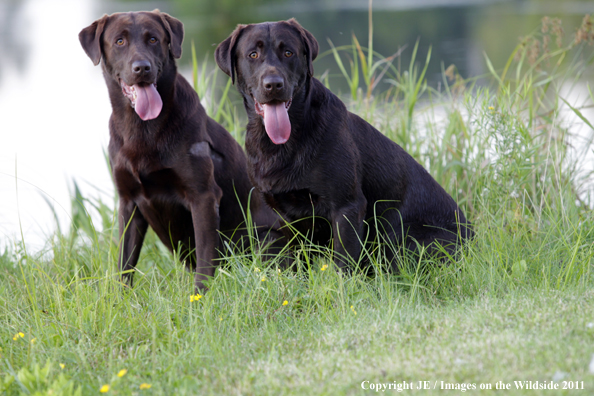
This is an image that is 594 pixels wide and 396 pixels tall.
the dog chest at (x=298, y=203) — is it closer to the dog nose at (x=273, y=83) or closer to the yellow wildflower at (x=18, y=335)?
the dog nose at (x=273, y=83)

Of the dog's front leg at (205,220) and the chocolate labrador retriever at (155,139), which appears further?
the dog's front leg at (205,220)

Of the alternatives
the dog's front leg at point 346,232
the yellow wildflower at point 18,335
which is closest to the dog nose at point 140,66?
the dog's front leg at point 346,232

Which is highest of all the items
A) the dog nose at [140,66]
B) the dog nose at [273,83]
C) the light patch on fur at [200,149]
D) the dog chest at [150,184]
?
the dog nose at [140,66]

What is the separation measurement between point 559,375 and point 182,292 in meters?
1.78

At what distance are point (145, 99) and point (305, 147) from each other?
0.83m

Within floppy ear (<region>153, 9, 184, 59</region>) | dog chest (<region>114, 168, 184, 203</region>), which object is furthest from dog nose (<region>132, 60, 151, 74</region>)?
dog chest (<region>114, 168, 184, 203</region>)

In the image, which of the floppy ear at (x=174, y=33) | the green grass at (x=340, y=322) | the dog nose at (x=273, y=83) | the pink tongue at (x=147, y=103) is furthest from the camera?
the floppy ear at (x=174, y=33)

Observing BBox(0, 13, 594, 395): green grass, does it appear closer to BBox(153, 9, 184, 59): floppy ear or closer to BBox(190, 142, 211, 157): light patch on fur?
BBox(190, 142, 211, 157): light patch on fur

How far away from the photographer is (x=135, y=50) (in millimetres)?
2705

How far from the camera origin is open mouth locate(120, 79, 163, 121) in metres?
2.77

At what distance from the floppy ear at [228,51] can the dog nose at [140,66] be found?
35 cm

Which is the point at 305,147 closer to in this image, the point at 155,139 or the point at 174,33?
the point at 155,139

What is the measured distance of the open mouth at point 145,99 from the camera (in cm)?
277

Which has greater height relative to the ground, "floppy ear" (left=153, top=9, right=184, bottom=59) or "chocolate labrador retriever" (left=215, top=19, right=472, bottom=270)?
"floppy ear" (left=153, top=9, right=184, bottom=59)
